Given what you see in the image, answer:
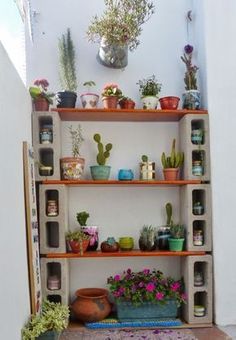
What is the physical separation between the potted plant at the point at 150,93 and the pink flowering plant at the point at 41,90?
2.27 feet

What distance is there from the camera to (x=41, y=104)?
2.70m

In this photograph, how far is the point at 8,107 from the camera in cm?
184

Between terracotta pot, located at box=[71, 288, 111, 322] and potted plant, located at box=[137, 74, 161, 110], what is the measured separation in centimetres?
147

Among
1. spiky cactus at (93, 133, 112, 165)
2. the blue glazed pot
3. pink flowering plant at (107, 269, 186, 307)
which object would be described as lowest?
pink flowering plant at (107, 269, 186, 307)

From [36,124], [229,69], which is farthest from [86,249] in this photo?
[229,69]

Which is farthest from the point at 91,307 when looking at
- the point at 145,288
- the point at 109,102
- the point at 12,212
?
the point at 109,102

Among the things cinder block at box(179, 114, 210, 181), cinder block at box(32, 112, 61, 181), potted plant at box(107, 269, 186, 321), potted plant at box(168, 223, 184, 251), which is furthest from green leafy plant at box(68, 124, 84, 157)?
potted plant at box(107, 269, 186, 321)

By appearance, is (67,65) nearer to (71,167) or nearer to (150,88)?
(150,88)

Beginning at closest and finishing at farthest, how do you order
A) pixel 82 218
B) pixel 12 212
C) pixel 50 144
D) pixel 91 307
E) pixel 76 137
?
pixel 12 212 < pixel 91 307 < pixel 50 144 < pixel 82 218 < pixel 76 137

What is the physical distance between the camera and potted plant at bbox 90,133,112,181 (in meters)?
2.72

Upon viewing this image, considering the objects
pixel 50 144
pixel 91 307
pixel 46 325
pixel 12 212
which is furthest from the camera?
pixel 50 144

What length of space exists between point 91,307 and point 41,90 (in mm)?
1609

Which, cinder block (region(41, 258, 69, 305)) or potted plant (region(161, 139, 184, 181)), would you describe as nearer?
cinder block (region(41, 258, 69, 305))

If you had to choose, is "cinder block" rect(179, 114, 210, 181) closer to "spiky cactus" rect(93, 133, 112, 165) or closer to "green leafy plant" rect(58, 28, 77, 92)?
"spiky cactus" rect(93, 133, 112, 165)
